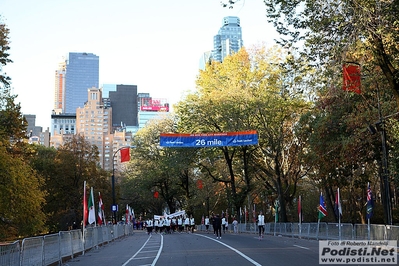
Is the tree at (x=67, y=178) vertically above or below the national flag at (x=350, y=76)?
below

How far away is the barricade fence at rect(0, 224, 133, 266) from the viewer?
14117 millimetres

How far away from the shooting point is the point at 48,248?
60.4 ft

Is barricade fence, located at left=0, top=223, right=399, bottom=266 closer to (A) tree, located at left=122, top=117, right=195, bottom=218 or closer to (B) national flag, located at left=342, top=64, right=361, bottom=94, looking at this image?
(B) national flag, located at left=342, top=64, right=361, bottom=94

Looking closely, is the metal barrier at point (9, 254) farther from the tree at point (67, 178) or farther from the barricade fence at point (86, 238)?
the tree at point (67, 178)

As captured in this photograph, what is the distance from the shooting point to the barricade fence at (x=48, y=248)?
1412cm

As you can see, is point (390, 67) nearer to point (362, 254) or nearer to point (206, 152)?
point (362, 254)

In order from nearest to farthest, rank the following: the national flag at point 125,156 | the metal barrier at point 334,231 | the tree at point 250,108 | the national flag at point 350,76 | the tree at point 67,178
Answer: the national flag at point 350,76, the metal barrier at point 334,231, the tree at point 250,108, the national flag at point 125,156, the tree at point 67,178

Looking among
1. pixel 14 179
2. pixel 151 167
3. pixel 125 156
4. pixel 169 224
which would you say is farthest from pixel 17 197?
pixel 151 167

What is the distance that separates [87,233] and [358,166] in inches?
767

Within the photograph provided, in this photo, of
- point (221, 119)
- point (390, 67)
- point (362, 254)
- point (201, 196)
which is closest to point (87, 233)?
point (362, 254)

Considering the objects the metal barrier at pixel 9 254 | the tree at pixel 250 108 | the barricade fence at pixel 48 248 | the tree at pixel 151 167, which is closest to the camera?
the metal barrier at pixel 9 254

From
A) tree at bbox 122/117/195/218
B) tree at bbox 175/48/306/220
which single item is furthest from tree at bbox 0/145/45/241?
tree at bbox 122/117/195/218

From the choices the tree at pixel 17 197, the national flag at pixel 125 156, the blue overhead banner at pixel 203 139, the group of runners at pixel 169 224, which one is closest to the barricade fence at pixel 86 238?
the tree at pixel 17 197

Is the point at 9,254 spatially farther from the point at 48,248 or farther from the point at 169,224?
the point at 169,224
